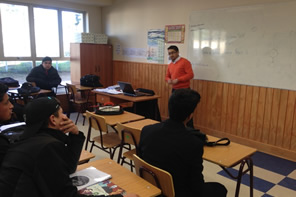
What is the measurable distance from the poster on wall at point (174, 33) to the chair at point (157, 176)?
146 inches

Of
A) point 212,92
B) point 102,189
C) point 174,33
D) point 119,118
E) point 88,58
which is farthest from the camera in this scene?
point 88,58

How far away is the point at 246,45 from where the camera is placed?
4051 mm

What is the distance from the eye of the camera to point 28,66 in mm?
6059

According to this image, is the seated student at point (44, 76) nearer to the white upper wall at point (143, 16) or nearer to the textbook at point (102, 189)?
the white upper wall at point (143, 16)

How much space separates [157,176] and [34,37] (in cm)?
550

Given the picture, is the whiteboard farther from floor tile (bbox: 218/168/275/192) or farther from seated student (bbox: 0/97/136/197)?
seated student (bbox: 0/97/136/197)

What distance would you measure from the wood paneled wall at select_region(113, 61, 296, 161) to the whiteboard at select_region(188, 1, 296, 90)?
0.15m

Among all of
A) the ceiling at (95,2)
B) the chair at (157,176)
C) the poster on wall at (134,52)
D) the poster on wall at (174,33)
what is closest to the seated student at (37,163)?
the chair at (157,176)

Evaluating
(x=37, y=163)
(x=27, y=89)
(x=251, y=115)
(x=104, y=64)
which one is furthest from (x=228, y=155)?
(x=104, y=64)

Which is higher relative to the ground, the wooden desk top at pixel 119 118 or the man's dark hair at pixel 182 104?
the man's dark hair at pixel 182 104

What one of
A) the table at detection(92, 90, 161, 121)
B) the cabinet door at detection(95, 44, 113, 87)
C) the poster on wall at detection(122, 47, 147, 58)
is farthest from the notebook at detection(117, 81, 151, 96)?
the cabinet door at detection(95, 44, 113, 87)

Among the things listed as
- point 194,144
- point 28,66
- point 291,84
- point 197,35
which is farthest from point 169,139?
point 28,66

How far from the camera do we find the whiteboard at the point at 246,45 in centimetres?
363

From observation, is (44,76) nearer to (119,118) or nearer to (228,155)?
(119,118)
